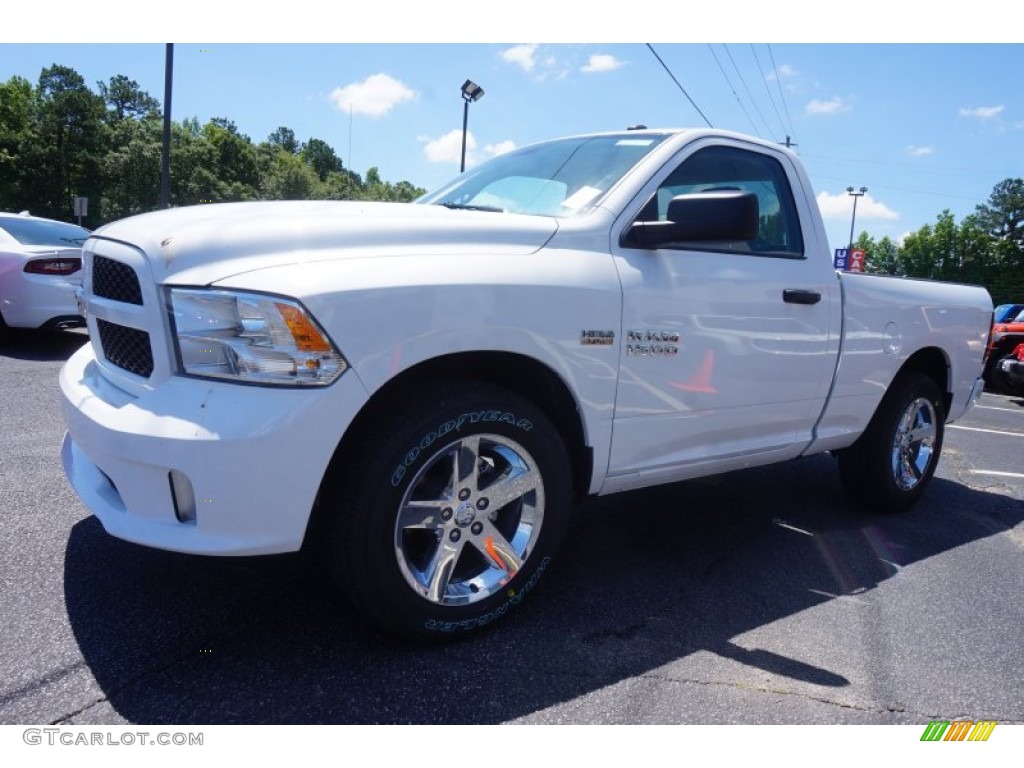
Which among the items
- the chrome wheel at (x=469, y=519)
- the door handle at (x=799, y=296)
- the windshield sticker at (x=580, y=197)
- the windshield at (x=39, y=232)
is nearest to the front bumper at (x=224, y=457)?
the chrome wheel at (x=469, y=519)

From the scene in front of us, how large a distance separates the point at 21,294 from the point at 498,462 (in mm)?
7019

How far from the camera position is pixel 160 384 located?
219cm

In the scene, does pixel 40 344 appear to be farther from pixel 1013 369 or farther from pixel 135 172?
pixel 135 172

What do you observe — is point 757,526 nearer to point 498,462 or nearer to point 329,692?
point 498,462

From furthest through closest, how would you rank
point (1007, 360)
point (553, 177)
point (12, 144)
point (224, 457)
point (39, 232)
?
1. point (12, 144)
2. point (1007, 360)
3. point (39, 232)
4. point (553, 177)
5. point (224, 457)

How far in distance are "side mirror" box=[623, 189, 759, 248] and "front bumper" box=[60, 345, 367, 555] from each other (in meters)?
1.34

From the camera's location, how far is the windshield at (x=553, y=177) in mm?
3078

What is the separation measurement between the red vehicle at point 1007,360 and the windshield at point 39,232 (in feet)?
40.0

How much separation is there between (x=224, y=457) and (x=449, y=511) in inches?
30.1

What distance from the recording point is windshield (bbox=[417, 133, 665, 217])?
3078 millimetres

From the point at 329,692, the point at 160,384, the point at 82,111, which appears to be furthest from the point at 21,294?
the point at 82,111

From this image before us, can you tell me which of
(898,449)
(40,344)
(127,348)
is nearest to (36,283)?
(40,344)

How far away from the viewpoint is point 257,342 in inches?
82.8

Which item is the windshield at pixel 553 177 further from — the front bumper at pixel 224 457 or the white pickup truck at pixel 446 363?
the front bumper at pixel 224 457
